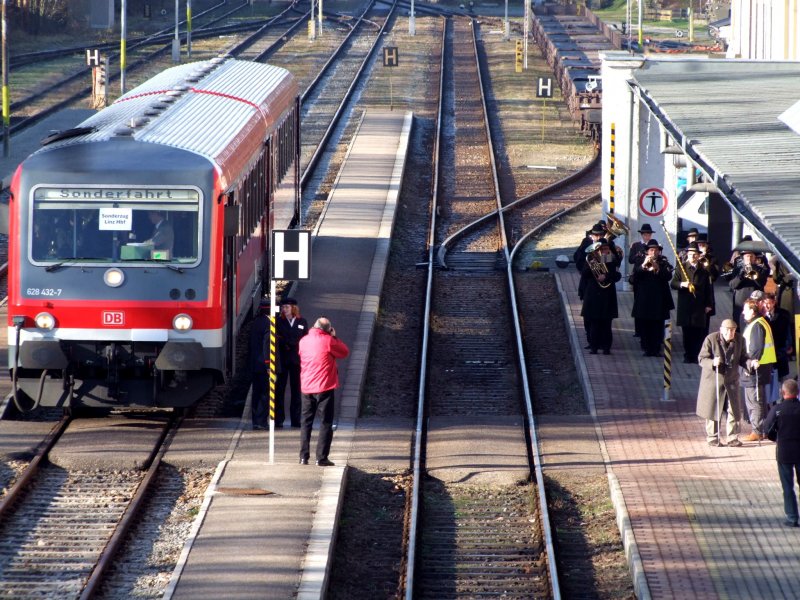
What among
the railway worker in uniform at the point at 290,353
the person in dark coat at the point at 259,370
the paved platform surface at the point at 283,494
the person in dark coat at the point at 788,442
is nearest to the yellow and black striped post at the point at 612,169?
the paved platform surface at the point at 283,494

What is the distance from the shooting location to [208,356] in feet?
47.5

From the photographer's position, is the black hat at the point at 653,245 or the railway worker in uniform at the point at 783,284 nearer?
the railway worker in uniform at the point at 783,284

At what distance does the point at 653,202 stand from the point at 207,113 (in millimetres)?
6799

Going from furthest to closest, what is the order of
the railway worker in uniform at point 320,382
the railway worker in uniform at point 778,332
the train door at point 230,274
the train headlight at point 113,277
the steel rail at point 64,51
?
the steel rail at point 64,51
the railway worker in uniform at point 778,332
the train door at point 230,274
the train headlight at point 113,277
the railway worker in uniform at point 320,382

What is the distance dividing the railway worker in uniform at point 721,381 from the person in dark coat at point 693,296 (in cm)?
271

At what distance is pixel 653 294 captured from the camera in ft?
58.8

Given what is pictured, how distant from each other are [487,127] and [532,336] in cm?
2241

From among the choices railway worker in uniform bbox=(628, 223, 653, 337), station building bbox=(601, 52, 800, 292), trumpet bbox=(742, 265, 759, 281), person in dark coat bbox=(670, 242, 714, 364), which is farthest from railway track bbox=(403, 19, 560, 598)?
trumpet bbox=(742, 265, 759, 281)

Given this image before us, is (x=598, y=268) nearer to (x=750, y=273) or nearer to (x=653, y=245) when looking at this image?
(x=653, y=245)

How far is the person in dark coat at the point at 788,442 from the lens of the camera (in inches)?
474

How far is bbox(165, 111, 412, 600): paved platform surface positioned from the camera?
10.7 m

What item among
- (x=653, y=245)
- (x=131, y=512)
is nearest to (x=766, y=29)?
(x=653, y=245)

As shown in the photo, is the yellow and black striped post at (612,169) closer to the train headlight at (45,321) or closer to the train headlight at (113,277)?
the train headlight at (113,277)

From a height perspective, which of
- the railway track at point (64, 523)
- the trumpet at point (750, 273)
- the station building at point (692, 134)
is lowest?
the railway track at point (64, 523)
